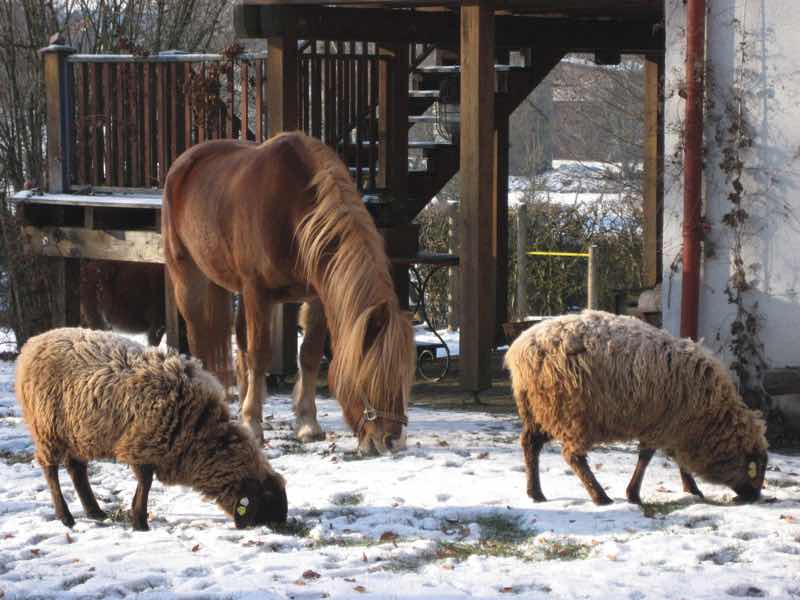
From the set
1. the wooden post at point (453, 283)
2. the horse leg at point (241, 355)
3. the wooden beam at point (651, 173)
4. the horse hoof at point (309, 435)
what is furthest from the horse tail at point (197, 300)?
the wooden post at point (453, 283)

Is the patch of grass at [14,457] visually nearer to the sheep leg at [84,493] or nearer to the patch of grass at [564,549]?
the sheep leg at [84,493]

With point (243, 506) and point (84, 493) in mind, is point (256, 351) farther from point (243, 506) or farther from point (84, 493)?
point (243, 506)

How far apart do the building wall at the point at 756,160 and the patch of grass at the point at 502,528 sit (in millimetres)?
2711

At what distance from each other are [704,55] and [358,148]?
142 inches

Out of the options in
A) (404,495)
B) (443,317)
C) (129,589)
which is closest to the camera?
(129,589)

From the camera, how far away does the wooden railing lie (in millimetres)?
10906

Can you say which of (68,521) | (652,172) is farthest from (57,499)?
(652,172)

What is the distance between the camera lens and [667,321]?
8703mm

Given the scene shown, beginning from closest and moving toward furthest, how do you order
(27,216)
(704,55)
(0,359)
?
(704,55), (27,216), (0,359)

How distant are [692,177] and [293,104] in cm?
342

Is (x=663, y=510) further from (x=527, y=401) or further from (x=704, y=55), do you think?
(x=704, y=55)

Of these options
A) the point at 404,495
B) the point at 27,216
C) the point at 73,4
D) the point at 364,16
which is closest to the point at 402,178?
the point at 364,16

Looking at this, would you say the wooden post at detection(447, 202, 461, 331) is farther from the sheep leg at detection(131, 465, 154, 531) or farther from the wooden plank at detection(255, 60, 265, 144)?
the sheep leg at detection(131, 465, 154, 531)

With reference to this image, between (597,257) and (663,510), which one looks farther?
(597,257)
